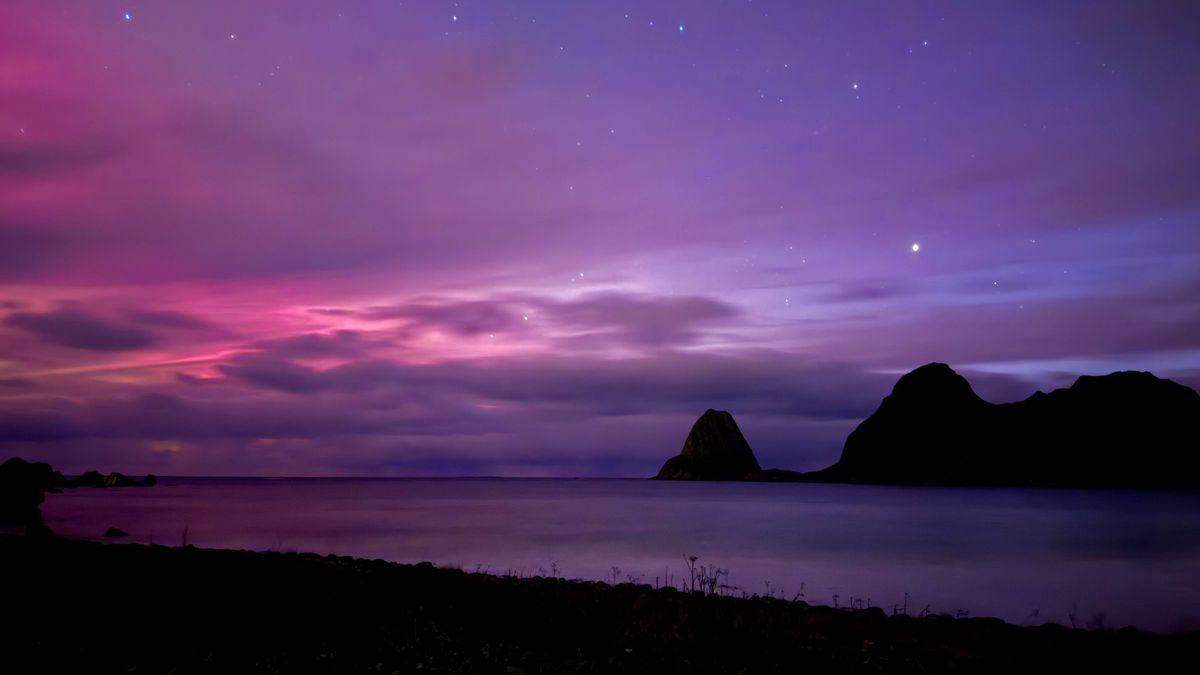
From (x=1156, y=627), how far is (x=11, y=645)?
29.8 meters

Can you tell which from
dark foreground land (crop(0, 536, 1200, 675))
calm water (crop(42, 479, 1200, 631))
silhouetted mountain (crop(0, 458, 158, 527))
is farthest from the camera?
silhouetted mountain (crop(0, 458, 158, 527))

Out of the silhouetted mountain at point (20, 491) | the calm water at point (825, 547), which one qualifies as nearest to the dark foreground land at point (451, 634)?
the calm water at point (825, 547)

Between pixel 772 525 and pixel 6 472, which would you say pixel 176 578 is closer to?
pixel 6 472

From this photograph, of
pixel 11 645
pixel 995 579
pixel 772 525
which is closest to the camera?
pixel 11 645

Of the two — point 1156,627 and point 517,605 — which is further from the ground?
point 517,605

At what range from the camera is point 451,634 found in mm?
10445

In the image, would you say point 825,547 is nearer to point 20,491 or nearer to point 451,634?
point 451,634

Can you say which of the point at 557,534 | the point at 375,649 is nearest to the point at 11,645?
the point at 375,649

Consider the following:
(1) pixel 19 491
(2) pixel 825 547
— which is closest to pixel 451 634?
(2) pixel 825 547

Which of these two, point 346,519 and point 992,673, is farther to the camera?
point 346,519

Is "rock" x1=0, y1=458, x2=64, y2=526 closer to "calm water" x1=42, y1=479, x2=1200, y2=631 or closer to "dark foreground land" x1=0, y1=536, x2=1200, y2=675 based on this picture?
"calm water" x1=42, y1=479, x2=1200, y2=631

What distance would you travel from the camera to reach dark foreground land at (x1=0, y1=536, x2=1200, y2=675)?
30.7 feet

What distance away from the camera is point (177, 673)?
8.84m

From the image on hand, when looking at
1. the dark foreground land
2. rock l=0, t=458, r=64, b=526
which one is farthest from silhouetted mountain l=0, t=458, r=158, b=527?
the dark foreground land
